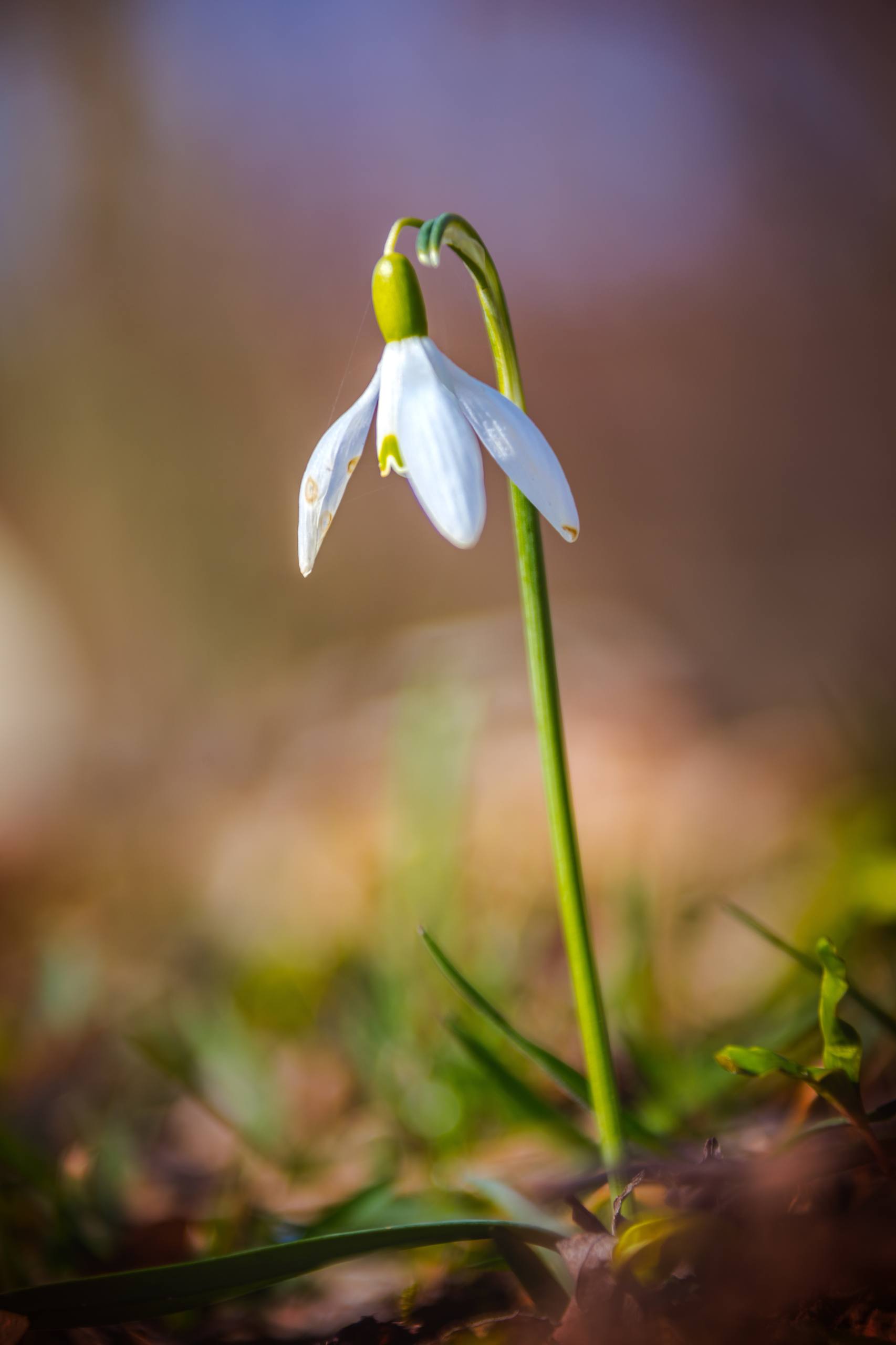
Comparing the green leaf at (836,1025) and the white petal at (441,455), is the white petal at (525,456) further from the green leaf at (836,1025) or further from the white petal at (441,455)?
the green leaf at (836,1025)

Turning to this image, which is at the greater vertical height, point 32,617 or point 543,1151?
point 32,617

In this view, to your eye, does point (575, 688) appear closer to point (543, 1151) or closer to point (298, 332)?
point (543, 1151)

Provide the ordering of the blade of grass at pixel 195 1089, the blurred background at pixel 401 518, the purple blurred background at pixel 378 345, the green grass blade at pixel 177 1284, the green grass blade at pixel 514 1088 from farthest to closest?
the purple blurred background at pixel 378 345 < the blurred background at pixel 401 518 < the blade of grass at pixel 195 1089 < the green grass blade at pixel 514 1088 < the green grass blade at pixel 177 1284

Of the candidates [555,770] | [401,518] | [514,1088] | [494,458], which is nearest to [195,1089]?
[514,1088]

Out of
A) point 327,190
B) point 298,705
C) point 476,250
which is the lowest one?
point 298,705

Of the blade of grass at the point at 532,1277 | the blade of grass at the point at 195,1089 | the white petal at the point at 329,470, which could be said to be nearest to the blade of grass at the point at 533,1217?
the blade of grass at the point at 532,1277

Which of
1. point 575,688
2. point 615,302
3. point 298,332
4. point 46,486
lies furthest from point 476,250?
point 46,486

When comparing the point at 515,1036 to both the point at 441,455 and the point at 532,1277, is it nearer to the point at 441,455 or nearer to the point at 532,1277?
the point at 532,1277

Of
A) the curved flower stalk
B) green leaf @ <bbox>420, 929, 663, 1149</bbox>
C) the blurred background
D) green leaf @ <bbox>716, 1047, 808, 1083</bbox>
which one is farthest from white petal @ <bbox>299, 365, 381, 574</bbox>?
the blurred background
